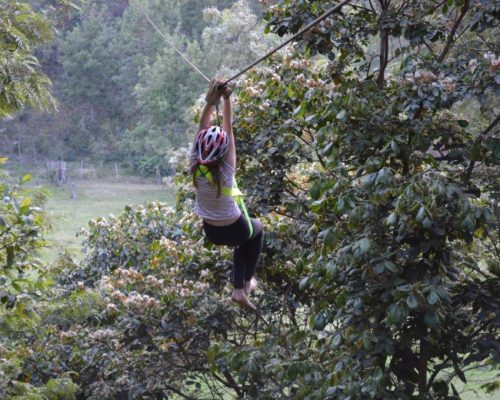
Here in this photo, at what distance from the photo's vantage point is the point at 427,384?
424 centimetres

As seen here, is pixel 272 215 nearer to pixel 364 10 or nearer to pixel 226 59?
pixel 364 10

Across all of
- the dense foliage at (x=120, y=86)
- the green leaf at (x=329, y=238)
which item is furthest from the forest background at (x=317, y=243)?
the dense foliage at (x=120, y=86)

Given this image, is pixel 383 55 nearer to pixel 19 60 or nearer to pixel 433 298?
pixel 433 298

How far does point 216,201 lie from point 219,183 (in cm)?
13

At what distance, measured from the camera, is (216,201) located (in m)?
3.94

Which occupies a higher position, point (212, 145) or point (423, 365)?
point (212, 145)

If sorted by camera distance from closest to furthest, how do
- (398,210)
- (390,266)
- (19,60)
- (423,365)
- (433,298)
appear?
(433,298) < (398,210) < (390,266) < (423,365) < (19,60)

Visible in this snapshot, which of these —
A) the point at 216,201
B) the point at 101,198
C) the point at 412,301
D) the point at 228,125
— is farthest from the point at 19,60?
the point at 101,198

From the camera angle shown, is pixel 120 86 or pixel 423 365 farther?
pixel 120 86

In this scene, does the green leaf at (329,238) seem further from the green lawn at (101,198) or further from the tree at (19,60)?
the green lawn at (101,198)

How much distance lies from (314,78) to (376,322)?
7.89ft

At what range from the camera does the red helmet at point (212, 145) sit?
3680mm

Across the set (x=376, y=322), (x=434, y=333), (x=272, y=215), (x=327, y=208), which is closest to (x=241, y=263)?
(x=327, y=208)

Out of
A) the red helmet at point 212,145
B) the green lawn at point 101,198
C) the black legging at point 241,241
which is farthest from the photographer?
the green lawn at point 101,198
